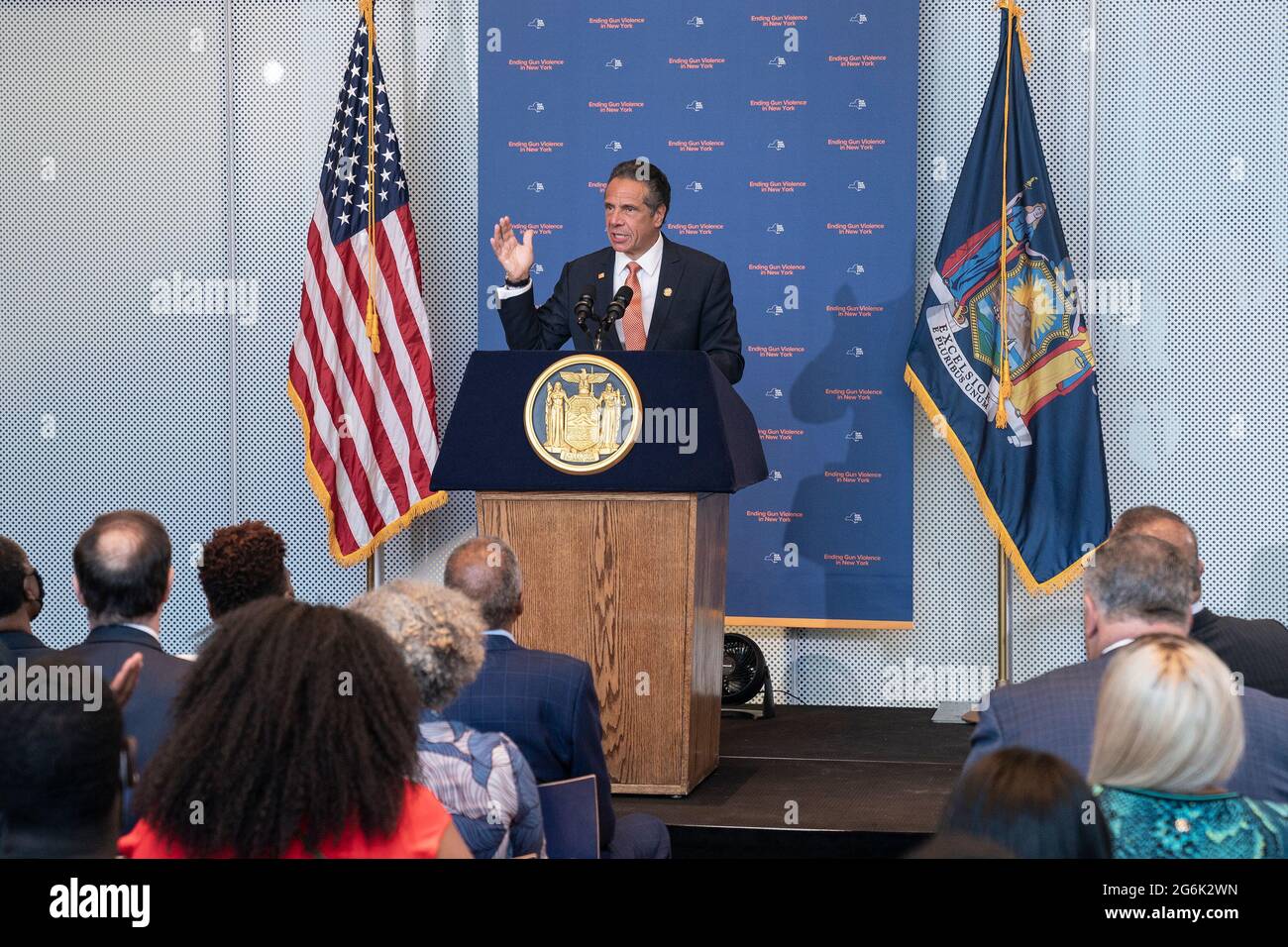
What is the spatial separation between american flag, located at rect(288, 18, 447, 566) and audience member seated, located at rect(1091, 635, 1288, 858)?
15.0 feet

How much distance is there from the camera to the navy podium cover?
13.4 feet

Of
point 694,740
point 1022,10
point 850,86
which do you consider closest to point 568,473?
point 694,740

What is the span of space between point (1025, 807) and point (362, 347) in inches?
195

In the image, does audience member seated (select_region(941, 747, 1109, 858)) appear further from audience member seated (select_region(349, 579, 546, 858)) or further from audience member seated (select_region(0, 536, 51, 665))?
audience member seated (select_region(0, 536, 51, 665))

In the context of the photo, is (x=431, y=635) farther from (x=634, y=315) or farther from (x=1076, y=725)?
(x=634, y=315)

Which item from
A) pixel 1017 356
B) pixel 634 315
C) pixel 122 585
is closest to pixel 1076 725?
pixel 122 585

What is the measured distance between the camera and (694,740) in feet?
14.0

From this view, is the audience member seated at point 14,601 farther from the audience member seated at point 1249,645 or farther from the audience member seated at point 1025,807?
the audience member seated at point 1249,645

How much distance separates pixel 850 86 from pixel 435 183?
6.36 feet

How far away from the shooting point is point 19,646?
3.29 meters

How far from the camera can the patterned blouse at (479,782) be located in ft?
7.91

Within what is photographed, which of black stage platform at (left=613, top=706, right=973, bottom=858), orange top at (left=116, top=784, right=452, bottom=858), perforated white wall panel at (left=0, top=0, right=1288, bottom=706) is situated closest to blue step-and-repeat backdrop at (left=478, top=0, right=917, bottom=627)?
perforated white wall panel at (left=0, top=0, right=1288, bottom=706)
